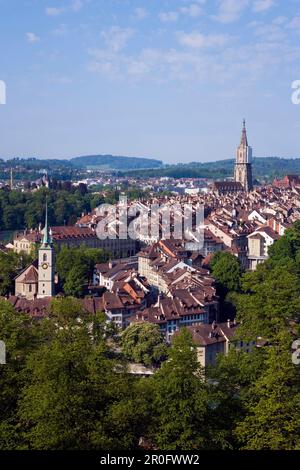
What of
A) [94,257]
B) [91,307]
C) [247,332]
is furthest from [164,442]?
[94,257]

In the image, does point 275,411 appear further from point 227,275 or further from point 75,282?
point 227,275

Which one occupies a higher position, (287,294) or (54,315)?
(287,294)

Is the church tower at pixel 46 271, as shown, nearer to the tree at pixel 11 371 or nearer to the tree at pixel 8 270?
the tree at pixel 8 270

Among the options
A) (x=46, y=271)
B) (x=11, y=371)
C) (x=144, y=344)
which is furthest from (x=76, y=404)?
(x=46, y=271)

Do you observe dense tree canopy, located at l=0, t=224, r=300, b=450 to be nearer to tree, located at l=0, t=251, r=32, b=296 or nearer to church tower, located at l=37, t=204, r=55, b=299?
church tower, located at l=37, t=204, r=55, b=299

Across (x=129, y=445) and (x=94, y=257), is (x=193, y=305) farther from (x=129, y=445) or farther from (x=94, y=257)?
(x=129, y=445)
